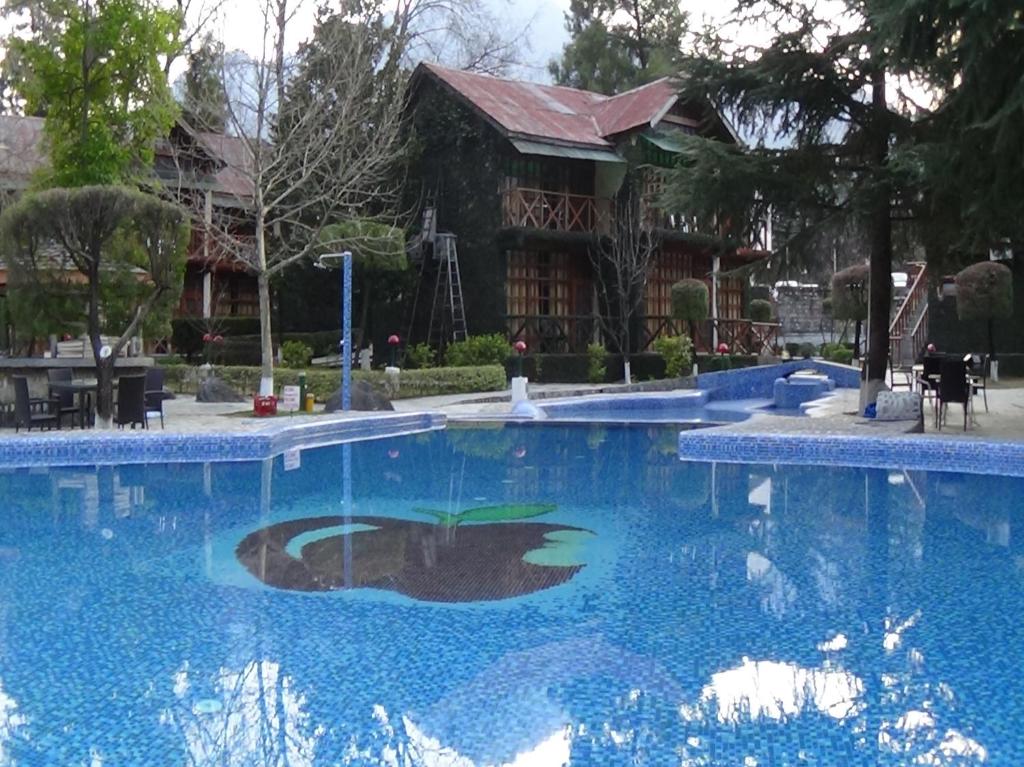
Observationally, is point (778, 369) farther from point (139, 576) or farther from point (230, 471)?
point (139, 576)

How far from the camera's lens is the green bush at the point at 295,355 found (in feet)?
70.9

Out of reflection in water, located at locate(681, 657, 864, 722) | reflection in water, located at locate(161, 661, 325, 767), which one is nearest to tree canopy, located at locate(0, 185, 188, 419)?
reflection in water, located at locate(161, 661, 325, 767)

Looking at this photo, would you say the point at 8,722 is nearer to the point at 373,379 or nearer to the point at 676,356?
the point at 373,379

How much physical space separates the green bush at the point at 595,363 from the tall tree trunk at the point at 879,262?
935 cm

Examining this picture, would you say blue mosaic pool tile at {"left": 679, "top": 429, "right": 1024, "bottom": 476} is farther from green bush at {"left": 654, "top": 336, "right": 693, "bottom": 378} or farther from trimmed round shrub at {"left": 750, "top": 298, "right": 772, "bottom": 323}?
trimmed round shrub at {"left": 750, "top": 298, "right": 772, "bottom": 323}

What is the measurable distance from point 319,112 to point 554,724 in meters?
16.3

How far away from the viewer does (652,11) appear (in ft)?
117

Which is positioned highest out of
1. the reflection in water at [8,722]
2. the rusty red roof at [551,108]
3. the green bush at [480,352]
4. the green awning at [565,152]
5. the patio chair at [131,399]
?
the rusty red roof at [551,108]

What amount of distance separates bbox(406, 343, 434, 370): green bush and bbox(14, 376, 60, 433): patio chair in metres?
9.44

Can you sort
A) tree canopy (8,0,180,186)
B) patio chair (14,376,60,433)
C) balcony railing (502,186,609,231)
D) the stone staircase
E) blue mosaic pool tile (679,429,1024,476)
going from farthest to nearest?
1. the stone staircase
2. balcony railing (502,186,609,231)
3. tree canopy (8,0,180,186)
4. patio chair (14,376,60,433)
5. blue mosaic pool tile (679,429,1024,476)

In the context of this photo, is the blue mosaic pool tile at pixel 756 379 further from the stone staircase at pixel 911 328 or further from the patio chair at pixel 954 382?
the patio chair at pixel 954 382

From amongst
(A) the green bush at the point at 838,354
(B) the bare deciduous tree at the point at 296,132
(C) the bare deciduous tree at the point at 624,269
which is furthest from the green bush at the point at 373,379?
(A) the green bush at the point at 838,354

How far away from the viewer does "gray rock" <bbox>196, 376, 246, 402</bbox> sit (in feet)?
59.5

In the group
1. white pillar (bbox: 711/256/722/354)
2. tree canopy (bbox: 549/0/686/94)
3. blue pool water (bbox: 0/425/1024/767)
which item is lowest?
blue pool water (bbox: 0/425/1024/767)
